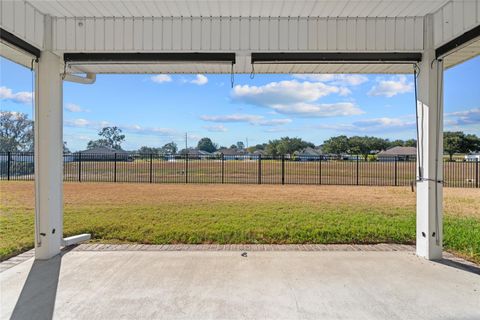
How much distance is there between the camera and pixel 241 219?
6359mm

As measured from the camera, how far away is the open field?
511cm

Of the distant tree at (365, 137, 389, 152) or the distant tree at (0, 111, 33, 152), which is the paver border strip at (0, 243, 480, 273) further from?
the distant tree at (365, 137, 389, 152)

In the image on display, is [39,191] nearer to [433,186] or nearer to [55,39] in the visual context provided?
[55,39]

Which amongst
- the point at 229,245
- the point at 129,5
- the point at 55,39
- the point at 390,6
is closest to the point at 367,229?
the point at 229,245

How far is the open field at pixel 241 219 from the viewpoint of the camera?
5106 mm

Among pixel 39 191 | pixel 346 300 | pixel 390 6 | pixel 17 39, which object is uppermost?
pixel 390 6

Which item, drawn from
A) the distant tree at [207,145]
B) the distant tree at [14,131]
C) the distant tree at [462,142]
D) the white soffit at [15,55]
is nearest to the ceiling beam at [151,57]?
the white soffit at [15,55]

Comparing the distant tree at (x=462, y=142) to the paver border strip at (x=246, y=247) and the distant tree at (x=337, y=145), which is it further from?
the paver border strip at (x=246, y=247)

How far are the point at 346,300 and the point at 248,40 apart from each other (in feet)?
11.2

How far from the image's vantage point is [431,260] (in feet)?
13.6

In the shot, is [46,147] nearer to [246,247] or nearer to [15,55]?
[15,55]

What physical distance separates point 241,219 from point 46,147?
3.75 metres

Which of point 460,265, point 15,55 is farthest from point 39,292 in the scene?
point 460,265

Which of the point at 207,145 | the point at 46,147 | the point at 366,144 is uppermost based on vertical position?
the point at 207,145
